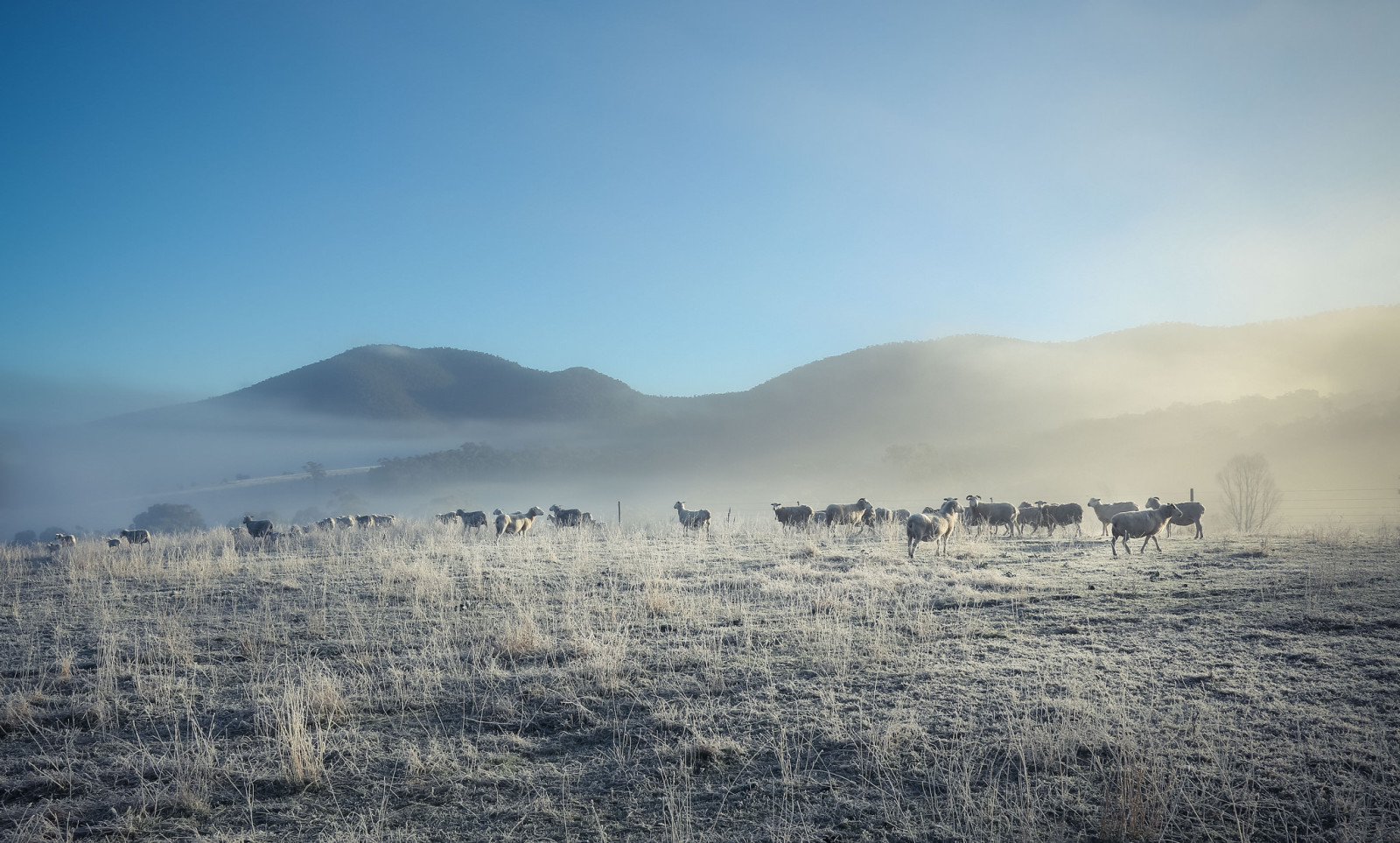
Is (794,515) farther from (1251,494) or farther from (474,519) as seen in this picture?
(1251,494)

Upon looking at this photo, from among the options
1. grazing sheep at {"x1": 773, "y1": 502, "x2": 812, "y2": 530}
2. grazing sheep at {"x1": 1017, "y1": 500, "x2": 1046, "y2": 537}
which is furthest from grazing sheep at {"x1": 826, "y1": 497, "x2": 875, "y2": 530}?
grazing sheep at {"x1": 1017, "y1": 500, "x2": 1046, "y2": 537}

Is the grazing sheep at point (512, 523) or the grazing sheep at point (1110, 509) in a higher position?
the grazing sheep at point (512, 523)

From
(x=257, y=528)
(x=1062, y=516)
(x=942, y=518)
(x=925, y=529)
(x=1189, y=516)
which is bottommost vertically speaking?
(x=1062, y=516)

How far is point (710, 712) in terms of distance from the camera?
268 inches

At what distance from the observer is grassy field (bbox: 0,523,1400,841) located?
15.7 ft

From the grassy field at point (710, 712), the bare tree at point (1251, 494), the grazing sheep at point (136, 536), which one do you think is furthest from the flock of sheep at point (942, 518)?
the bare tree at point (1251, 494)

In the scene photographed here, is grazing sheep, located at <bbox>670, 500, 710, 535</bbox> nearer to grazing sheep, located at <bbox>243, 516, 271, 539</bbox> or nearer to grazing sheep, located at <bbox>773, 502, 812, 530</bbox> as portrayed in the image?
grazing sheep, located at <bbox>773, 502, 812, 530</bbox>

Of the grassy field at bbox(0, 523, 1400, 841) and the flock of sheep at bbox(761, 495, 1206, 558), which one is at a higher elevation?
the grassy field at bbox(0, 523, 1400, 841)

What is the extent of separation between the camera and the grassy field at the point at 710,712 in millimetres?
4773

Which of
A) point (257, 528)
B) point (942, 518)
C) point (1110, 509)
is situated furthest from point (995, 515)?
point (257, 528)

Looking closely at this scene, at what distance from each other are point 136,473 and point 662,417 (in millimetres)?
→ 124972

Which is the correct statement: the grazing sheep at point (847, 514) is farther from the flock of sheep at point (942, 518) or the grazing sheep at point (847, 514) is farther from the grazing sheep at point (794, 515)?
the grazing sheep at point (794, 515)

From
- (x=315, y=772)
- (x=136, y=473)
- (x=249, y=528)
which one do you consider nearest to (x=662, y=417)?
(x=136, y=473)

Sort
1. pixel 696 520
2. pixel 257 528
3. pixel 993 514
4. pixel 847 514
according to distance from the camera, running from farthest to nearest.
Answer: pixel 847 514 → pixel 696 520 → pixel 993 514 → pixel 257 528
